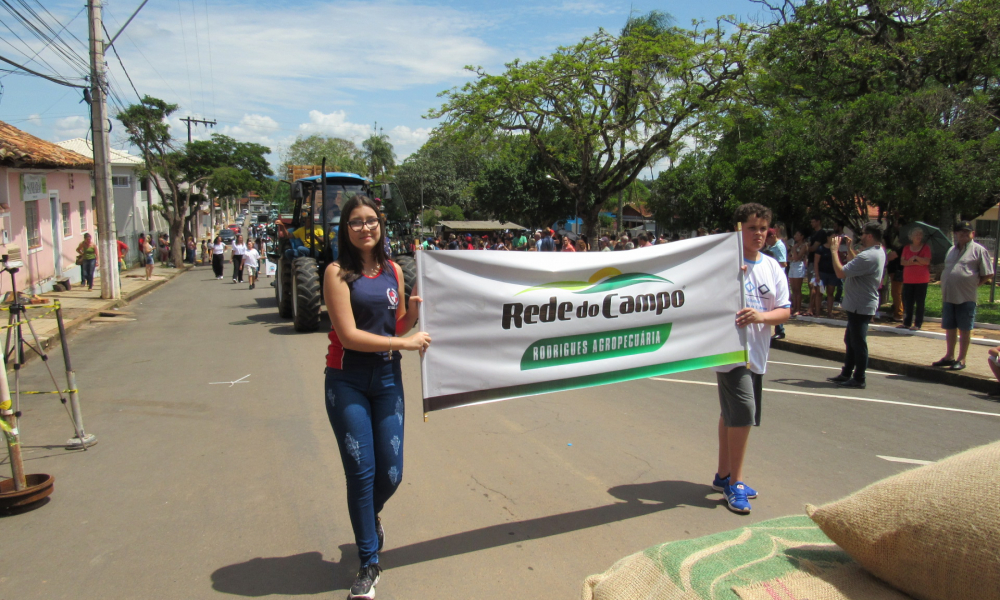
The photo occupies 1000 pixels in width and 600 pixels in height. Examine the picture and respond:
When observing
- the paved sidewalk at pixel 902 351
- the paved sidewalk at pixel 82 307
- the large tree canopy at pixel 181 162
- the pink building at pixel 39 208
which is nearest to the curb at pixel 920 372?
the paved sidewalk at pixel 902 351

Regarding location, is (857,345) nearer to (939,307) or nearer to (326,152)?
(939,307)

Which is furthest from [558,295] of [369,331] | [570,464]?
[570,464]

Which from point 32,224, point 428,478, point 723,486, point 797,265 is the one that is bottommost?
point 428,478

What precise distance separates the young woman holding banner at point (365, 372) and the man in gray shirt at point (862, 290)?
19.0ft

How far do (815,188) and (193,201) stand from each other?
1326 inches

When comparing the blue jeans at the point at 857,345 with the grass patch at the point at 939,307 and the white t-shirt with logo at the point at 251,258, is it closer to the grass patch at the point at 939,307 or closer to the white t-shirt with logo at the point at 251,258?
the grass patch at the point at 939,307

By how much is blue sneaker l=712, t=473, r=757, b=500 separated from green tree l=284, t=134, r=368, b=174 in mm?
75690

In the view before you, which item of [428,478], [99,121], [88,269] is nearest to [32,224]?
[88,269]

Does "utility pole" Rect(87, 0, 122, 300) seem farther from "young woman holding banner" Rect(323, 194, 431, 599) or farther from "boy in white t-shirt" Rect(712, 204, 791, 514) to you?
"boy in white t-shirt" Rect(712, 204, 791, 514)

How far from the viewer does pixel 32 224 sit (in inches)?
722

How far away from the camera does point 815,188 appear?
13312 millimetres

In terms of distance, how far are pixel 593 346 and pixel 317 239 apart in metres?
9.40

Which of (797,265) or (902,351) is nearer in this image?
(902,351)

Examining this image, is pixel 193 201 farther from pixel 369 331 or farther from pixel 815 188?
pixel 369 331
